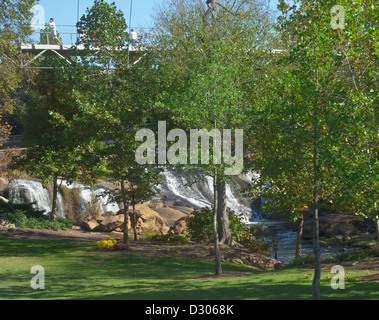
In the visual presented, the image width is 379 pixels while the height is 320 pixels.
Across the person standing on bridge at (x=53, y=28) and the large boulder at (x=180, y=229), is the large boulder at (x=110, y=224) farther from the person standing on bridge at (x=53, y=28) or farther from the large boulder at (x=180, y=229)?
the person standing on bridge at (x=53, y=28)

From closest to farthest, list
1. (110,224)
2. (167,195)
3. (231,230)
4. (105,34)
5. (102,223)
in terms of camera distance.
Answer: (105,34) → (231,230) → (110,224) → (102,223) → (167,195)

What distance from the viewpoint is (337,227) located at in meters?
32.2

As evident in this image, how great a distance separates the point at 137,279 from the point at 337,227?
760 inches

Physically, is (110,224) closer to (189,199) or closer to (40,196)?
(40,196)

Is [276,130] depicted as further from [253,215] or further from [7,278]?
[253,215]

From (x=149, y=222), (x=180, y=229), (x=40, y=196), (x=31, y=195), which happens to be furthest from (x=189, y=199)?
(x=31, y=195)

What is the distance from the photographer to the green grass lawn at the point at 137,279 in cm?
1291

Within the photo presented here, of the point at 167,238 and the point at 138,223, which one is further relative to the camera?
the point at 138,223

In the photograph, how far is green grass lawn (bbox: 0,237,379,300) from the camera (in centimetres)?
1291

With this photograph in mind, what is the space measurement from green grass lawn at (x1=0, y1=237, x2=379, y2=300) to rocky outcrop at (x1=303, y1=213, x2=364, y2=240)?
43.7 ft

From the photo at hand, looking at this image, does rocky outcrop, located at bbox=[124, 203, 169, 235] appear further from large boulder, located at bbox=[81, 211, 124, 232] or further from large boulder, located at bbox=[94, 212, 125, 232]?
large boulder, located at bbox=[81, 211, 124, 232]

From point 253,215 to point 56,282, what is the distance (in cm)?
2643
